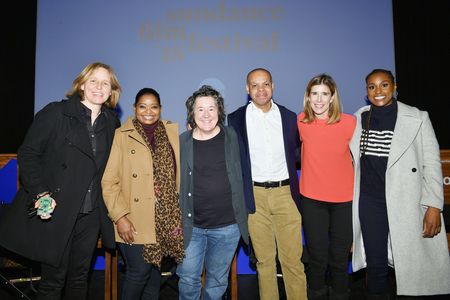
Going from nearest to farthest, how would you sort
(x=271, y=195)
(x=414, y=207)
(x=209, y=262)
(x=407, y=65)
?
(x=209, y=262)
(x=414, y=207)
(x=271, y=195)
(x=407, y=65)

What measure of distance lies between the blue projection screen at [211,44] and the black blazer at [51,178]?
1.80 meters

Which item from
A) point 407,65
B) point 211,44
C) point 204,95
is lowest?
point 204,95

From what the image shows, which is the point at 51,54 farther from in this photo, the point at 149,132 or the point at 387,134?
the point at 387,134

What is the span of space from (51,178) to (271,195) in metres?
1.62

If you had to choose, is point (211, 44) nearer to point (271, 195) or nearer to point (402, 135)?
point (271, 195)

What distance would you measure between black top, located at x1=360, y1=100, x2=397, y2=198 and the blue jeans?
115 centimetres

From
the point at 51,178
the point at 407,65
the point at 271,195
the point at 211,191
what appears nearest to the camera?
the point at 51,178

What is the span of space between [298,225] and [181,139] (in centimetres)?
119

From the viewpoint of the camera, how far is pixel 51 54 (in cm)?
390

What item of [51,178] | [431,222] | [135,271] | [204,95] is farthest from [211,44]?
[431,222]

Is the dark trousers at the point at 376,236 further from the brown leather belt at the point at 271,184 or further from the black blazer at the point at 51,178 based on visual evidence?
the black blazer at the point at 51,178

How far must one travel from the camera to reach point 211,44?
3.86 m

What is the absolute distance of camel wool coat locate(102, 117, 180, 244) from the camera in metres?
2.05

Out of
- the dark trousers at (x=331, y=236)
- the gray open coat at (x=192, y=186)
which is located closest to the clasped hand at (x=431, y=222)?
the dark trousers at (x=331, y=236)
